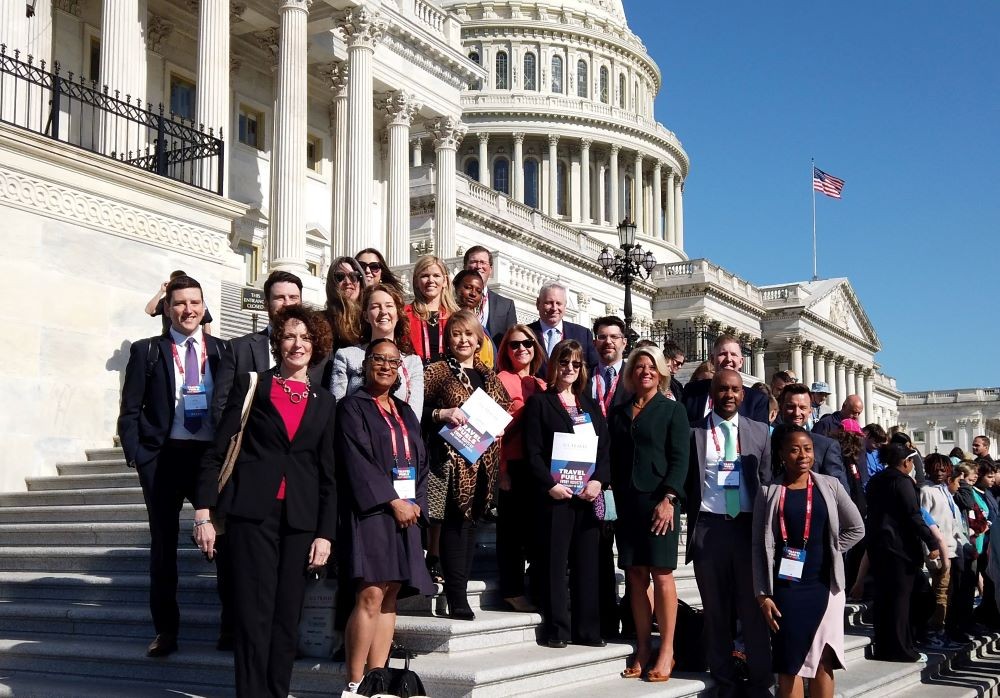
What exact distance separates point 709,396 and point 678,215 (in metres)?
84.6

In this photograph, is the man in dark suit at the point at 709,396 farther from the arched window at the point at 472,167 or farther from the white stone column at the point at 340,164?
the arched window at the point at 472,167

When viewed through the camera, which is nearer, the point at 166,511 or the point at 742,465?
the point at 166,511

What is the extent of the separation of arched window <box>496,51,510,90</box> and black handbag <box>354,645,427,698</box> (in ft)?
268

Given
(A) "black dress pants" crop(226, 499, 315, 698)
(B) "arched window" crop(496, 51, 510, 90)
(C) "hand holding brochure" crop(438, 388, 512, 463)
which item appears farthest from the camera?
(B) "arched window" crop(496, 51, 510, 90)

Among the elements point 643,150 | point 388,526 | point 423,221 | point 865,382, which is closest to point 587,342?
point 388,526

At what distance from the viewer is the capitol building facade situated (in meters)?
12.7

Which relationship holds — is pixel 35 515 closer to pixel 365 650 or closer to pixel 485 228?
pixel 365 650

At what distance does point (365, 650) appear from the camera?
6.31 meters

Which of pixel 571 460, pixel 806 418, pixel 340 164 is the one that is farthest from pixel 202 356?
pixel 340 164

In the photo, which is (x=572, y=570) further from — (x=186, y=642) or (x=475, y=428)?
(x=186, y=642)

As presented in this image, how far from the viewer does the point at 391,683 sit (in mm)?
5914

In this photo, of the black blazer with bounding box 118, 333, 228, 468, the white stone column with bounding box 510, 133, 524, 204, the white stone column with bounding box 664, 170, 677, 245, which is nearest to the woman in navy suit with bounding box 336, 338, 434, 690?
the black blazer with bounding box 118, 333, 228, 468

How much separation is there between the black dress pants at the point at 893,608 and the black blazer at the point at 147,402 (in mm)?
6695

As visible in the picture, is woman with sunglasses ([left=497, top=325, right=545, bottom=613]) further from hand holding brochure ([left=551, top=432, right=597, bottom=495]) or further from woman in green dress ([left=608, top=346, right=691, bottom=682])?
woman in green dress ([left=608, top=346, right=691, bottom=682])
